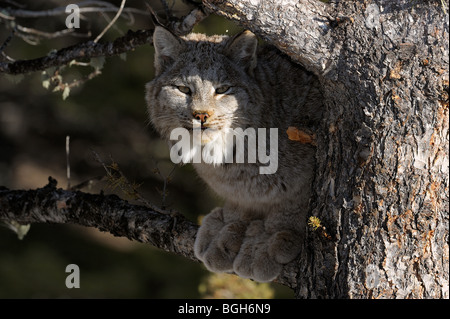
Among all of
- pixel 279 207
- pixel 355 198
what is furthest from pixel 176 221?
pixel 355 198

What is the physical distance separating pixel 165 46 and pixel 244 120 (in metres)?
0.61

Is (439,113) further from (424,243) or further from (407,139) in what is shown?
(424,243)

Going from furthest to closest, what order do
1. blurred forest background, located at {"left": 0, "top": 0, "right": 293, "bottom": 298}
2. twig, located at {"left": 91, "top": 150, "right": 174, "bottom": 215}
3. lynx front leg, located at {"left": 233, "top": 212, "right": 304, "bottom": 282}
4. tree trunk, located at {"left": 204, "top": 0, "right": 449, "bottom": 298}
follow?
blurred forest background, located at {"left": 0, "top": 0, "right": 293, "bottom": 298}
twig, located at {"left": 91, "top": 150, "right": 174, "bottom": 215}
lynx front leg, located at {"left": 233, "top": 212, "right": 304, "bottom": 282}
tree trunk, located at {"left": 204, "top": 0, "right": 449, "bottom": 298}

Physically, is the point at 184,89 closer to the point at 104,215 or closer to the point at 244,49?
the point at 244,49

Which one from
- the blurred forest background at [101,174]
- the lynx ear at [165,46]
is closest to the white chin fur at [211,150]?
the lynx ear at [165,46]

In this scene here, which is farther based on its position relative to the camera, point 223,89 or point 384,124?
point 223,89

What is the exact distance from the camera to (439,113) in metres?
2.17

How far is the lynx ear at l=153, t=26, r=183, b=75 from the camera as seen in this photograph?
10.2 feet

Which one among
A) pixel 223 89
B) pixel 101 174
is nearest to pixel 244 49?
pixel 223 89

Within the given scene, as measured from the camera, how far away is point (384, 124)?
221 cm

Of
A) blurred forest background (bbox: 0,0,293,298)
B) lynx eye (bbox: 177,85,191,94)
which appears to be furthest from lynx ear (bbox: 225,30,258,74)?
blurred forest background (bbox: 0,0,293,298)

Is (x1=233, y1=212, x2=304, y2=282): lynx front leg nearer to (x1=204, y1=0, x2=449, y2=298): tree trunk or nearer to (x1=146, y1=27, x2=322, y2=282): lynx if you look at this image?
(x1=146, y1=27, x2=322, y2=282): lynx

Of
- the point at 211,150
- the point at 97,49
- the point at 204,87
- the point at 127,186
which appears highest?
the point at 97,49

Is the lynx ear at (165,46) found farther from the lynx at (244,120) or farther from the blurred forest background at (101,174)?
the blurred forest background at (101,174)
